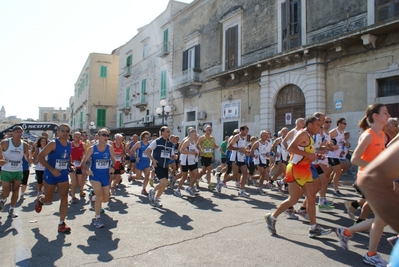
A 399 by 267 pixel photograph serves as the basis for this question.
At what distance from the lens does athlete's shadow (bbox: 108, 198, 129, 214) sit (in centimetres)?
716

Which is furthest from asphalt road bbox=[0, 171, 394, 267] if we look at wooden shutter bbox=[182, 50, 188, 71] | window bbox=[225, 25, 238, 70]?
wooden shutter bbox=[182, 50, 188, 71]

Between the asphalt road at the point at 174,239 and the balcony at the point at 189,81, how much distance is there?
16.9 metres

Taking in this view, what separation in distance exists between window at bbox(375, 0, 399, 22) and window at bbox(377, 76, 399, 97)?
233 cm

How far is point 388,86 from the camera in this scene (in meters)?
12.6

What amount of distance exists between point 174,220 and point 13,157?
345 cm

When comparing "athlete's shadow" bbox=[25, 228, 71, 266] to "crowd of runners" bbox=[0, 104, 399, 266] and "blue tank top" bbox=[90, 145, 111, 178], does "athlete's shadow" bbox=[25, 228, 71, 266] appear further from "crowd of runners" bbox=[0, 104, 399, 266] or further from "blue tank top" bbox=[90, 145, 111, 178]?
"blue tank top" bbox=[90, 145, 111, 178]

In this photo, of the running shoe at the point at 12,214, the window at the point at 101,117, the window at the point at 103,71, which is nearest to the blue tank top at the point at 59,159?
the running shoe at the point at 12,214

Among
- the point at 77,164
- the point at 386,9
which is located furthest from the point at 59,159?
the point at 386,9

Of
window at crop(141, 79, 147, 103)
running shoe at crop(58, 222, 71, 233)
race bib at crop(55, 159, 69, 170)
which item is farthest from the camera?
window at crop(141, 79, 147, 103)

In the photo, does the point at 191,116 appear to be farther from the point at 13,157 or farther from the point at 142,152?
the point at 13,157

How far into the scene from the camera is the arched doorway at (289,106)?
16.1m

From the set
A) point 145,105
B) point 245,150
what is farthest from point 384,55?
point 145,105

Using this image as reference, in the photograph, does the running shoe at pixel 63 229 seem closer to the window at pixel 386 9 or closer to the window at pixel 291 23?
the window at pixel 386 9

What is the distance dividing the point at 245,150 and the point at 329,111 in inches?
288
